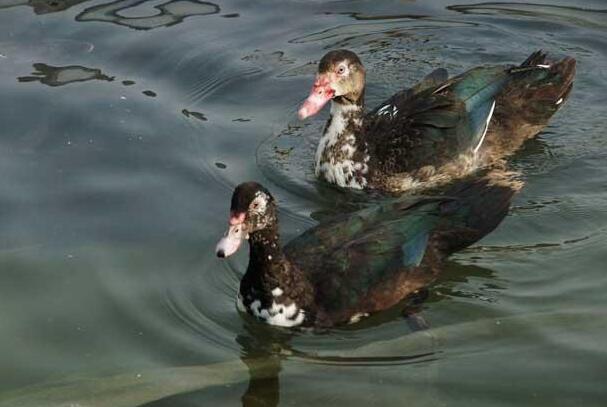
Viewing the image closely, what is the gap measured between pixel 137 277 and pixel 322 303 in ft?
4.09

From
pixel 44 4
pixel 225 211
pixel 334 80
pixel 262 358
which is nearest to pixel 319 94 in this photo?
pixel 334 80

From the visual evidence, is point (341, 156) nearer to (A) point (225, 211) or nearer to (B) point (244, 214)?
(A) point (225, 211)

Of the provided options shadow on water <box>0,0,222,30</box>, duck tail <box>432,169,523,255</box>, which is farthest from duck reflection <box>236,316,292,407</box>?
shadow on water <box>0,0,222,30</box>

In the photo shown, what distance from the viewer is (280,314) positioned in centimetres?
716

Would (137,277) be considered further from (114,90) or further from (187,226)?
(114,90)

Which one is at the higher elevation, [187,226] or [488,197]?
[488,197]

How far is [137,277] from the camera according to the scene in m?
7.67

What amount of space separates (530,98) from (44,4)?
194 inches

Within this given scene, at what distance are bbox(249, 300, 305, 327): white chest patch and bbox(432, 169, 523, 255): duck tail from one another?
1071 millimetres

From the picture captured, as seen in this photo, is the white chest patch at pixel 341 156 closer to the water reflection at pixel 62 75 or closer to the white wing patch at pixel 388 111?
the white wing patch at pixel 388 111

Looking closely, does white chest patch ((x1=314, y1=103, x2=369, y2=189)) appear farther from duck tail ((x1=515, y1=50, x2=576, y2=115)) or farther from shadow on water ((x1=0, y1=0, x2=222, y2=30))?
shadow on water ((x1=0, y1=0, x2=222, y2=30))

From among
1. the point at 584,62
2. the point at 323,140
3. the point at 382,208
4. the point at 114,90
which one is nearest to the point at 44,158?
the point at 114,90

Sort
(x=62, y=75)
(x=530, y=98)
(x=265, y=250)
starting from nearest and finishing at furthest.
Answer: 1. (x=265, y=250)
2. (x=530, y=98)
3. (x=62, y=75)

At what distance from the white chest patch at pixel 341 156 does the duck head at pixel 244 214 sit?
2.18 m
